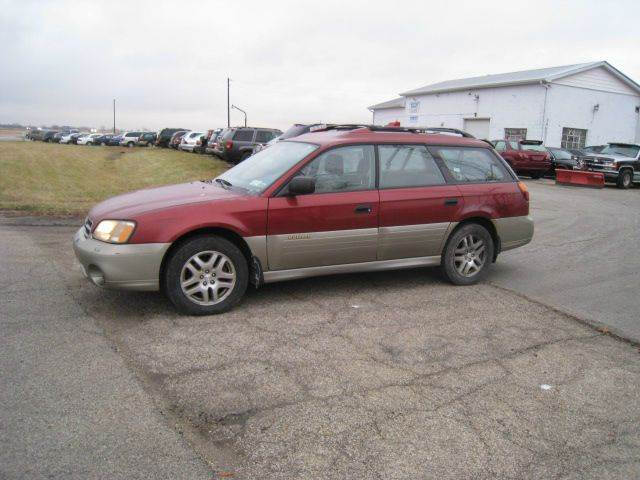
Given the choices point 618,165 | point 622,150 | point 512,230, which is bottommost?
point 512,230

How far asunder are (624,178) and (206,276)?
70.5 feet

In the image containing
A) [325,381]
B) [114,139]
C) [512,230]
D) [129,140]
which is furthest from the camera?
[114,139]

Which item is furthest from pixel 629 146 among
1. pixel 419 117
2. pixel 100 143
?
pixel 100 143

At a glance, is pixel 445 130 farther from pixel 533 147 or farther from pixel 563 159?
pixel 563 159

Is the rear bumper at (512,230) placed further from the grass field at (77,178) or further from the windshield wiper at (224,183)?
the grass field at (77,178)

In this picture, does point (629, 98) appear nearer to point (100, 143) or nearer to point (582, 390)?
point (582, 390)

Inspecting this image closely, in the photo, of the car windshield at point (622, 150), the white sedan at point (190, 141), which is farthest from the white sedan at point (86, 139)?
the car windshield at point (622, 150)

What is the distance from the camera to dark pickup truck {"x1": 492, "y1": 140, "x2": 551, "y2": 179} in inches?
941

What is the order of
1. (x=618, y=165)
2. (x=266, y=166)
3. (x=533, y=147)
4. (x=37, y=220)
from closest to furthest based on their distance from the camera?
(x=266, y=166), (x=37, y=220), (x=618, y=165), (x=533, y=147)

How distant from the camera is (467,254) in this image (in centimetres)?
647

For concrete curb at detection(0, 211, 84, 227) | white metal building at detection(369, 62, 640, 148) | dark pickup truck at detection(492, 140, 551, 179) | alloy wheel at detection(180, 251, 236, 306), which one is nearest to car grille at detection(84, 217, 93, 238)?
alloy wheel at detection(180, 251, 236, 306)

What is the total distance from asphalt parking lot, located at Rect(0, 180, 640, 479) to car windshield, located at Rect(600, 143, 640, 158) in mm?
18906

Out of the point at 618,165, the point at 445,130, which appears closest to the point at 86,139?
the point at 618,165

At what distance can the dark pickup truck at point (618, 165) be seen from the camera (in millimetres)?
22141
